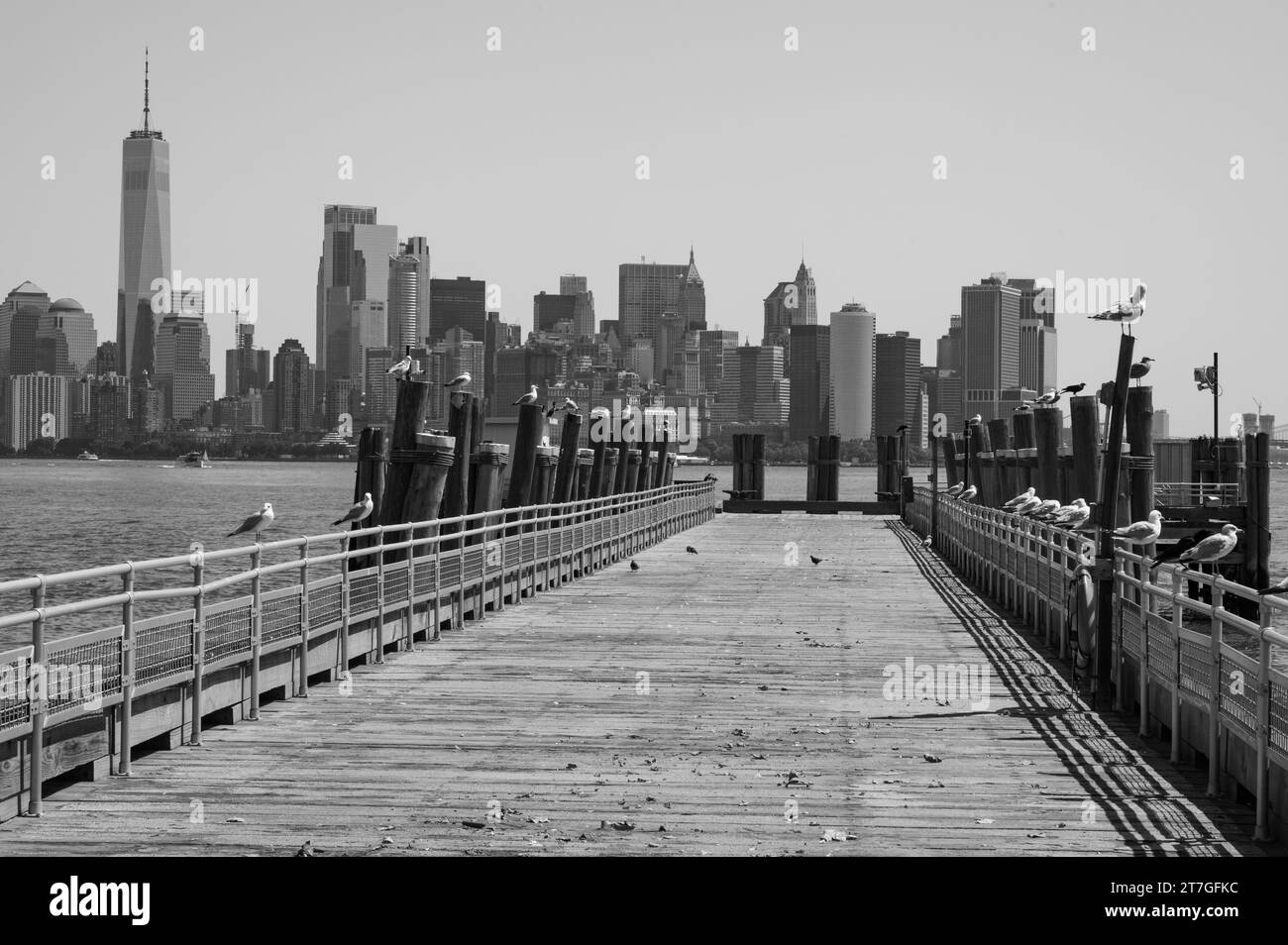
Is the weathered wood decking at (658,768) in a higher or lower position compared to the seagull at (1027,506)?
lower

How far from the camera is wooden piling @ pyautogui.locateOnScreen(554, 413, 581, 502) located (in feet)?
123

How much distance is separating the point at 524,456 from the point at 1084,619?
1745cm

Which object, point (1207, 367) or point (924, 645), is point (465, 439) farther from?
point (1207, 367)

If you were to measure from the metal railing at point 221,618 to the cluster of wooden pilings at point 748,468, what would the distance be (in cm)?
5498

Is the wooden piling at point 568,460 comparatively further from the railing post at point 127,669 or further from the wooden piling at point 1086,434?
the railing post at point 127,669

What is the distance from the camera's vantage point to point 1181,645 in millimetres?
11102

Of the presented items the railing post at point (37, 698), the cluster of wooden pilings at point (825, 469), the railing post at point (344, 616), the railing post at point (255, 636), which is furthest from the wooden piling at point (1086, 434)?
the cluster of wooden pilings at point (825, 469)

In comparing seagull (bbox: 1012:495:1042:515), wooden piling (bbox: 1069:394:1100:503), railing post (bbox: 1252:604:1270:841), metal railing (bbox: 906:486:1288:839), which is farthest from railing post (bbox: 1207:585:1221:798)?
wooden piling (bbox: 1069:394:1100:503)

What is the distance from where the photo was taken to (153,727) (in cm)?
1094

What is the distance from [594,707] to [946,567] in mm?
21128

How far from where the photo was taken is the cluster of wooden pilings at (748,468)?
79.9m

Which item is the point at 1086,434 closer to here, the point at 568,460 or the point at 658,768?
the point at 568,460

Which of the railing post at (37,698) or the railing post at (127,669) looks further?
the railing post at (127,669)
